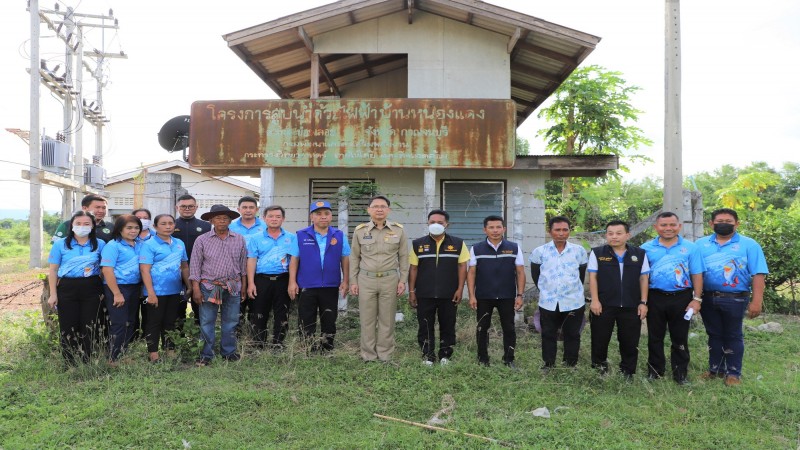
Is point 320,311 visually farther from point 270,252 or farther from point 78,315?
point 78,315

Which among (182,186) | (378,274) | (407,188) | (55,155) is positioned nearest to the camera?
(378,274)

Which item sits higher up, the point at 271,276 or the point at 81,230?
the point at 81,230

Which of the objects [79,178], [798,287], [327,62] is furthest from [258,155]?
[79,178]

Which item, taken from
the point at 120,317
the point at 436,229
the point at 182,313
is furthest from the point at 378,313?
the point at 120,317

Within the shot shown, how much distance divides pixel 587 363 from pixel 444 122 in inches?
154

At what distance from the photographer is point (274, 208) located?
553cm

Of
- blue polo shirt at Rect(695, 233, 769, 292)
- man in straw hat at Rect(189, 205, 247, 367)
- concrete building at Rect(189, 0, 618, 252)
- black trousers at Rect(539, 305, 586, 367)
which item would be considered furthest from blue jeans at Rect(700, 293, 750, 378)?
man in straw hat at Rect(189, 205, 247, 367)

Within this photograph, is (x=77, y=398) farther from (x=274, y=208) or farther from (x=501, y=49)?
(x=501, y=49)

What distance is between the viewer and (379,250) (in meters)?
5.34

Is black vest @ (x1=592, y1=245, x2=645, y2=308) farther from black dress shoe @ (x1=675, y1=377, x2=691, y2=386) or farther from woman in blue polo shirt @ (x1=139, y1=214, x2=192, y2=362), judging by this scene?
woman in blue polo shirt @ (x1=139, y1=214, x2=192, y2=362)

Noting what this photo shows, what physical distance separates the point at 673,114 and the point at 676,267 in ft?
9.77

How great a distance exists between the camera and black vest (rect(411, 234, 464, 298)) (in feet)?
17.2

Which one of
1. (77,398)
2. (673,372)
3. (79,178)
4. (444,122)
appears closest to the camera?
(77,398)

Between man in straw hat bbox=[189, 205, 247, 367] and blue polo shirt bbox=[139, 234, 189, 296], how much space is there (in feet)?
0.53
